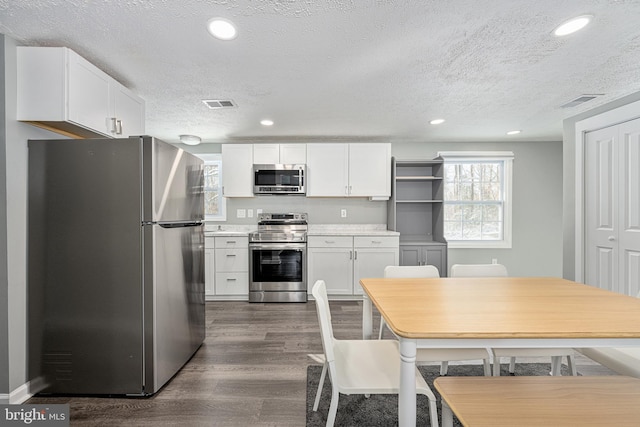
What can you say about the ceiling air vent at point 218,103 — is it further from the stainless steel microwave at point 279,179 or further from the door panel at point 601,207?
the door panel at point 601,207

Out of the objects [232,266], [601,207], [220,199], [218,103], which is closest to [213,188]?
[220,199]

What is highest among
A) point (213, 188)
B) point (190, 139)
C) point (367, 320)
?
point (190, 139)

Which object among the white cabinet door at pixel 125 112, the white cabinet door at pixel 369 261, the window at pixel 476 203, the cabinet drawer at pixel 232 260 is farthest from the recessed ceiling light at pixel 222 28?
the window at pixel 476 203

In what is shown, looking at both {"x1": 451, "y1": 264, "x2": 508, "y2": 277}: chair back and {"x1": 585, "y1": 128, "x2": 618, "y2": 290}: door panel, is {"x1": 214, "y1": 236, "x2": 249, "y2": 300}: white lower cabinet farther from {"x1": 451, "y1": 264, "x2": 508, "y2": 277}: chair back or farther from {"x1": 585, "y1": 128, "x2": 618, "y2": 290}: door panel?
{"x1": 585, "y1": 128, "x2": 618, "y2": 290}: door panel

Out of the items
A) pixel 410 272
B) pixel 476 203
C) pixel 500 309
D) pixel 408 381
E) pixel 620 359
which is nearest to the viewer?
pixel 408 381

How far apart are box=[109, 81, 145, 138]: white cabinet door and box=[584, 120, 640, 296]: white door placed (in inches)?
178

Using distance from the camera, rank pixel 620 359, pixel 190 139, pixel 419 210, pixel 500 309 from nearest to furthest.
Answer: pixel 500 309 → pixel 620 359 → pixel 190 139 → pixel 419 210

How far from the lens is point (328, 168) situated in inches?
172

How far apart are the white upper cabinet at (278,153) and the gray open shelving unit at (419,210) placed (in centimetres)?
133

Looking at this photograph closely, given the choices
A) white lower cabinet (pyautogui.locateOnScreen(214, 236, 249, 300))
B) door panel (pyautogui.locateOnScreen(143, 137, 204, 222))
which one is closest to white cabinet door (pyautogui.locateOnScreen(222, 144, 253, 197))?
white lower cabinet (pyautogui.locateOnScreen(214, 236, 249, 300))

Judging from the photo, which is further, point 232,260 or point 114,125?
point 232,260

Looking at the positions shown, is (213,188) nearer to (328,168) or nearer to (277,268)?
(277,268)

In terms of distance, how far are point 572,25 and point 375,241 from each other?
2856 millimetres

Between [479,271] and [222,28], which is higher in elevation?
[222,28]
